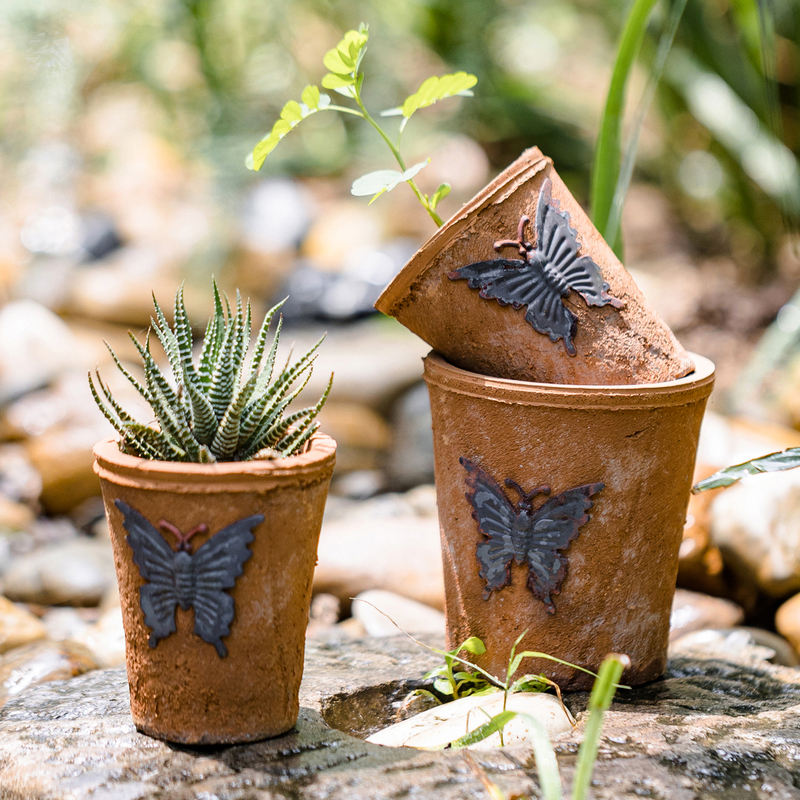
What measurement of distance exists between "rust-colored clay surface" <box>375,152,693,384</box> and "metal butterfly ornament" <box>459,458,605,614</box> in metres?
0.26

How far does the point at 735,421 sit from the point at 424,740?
2566 millimetres

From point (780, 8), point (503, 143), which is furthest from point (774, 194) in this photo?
point (503, 143)

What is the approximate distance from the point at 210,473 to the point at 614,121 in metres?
1.45

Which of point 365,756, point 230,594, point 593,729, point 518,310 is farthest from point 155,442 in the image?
point 593,729

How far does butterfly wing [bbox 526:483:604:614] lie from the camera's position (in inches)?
70.4

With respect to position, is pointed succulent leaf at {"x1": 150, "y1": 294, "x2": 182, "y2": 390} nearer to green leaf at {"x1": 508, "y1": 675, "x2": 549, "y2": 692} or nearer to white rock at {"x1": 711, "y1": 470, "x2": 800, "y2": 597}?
green leaf at {"x1": 508, "y1": 675, "x2": 549, "y2": 692}

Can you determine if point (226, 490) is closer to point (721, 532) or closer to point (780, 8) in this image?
point (721, 532)

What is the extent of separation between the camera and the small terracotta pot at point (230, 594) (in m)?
1.53

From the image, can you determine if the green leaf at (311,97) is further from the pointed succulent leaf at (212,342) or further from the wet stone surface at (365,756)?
the wet stone surface at (365,756)

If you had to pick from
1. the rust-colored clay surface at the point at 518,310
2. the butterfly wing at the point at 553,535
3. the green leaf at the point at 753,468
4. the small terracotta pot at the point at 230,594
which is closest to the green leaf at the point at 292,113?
the rust-colored clay surface at the point at 518,310

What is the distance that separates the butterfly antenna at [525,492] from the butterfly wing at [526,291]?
306 mm

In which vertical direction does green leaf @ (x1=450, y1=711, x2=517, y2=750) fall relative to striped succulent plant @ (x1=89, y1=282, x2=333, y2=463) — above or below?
below

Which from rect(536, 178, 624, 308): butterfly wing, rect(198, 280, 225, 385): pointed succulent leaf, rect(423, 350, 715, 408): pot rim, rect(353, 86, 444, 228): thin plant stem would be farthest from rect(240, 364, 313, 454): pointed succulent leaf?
rect(536, 178, 624, 308): butterfly wing

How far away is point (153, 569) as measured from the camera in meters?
1.56
